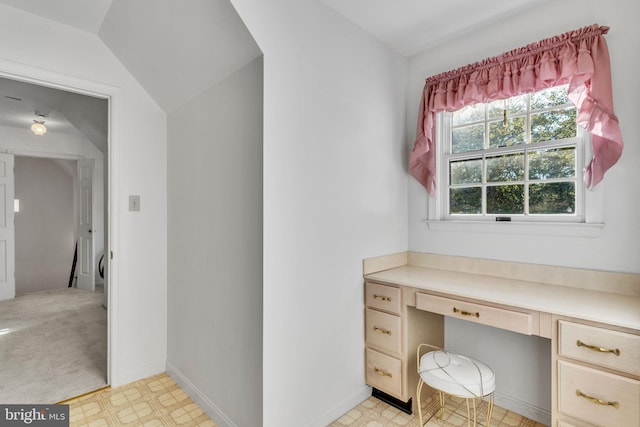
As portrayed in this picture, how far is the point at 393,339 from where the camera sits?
6.75 ft

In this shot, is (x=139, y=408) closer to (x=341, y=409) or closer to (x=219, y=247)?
(x=219, y=247)

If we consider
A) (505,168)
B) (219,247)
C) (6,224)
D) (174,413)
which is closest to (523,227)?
(505,168)

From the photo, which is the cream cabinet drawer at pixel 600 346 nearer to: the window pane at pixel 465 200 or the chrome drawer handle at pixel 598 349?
the chrome drawer handle at pixel 598 349

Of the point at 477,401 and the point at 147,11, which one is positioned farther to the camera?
the point at 477,401

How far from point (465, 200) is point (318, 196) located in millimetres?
1223

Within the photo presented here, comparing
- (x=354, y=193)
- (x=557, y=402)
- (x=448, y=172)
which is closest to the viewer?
(x=557, y=402)

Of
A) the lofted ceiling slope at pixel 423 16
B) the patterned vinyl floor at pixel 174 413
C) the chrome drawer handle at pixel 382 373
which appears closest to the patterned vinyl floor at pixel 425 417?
the patterned vinyl floor at pixel 174 413

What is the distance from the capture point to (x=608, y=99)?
1721mm

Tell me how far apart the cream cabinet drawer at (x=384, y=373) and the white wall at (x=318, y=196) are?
0.25 ft

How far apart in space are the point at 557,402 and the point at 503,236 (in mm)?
1010

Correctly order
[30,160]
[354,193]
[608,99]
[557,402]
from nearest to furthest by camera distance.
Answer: [557,402], [608,99], [354,193], [30,160]

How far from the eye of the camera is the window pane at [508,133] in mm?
2150

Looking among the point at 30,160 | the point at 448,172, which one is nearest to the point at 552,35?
the point at 448,172

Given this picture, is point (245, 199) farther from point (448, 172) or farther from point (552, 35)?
point (552, 35)
